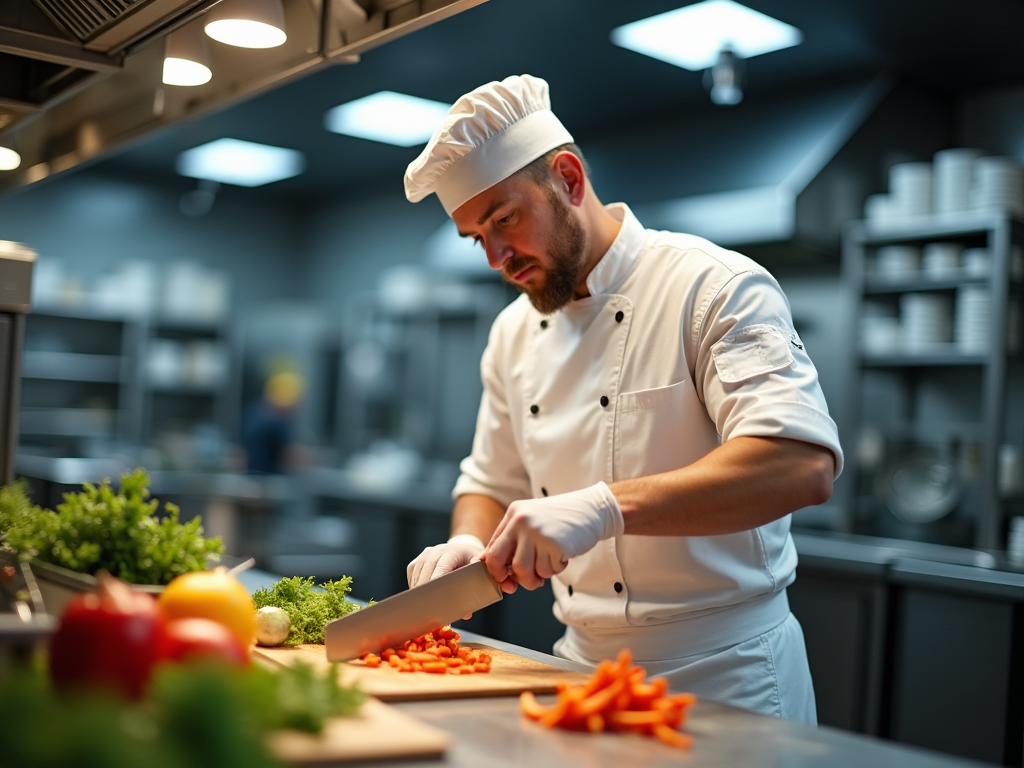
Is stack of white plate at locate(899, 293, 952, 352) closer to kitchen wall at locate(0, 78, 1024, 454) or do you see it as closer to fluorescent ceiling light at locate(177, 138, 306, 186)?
kitchen wall at locate(0, 78, 1024, 454)

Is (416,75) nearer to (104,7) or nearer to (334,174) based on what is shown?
(334,174)

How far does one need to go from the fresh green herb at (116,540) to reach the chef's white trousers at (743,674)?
2.64 ft

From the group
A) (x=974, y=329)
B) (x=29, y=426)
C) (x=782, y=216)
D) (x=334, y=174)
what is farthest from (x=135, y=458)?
(x=974, y=329)

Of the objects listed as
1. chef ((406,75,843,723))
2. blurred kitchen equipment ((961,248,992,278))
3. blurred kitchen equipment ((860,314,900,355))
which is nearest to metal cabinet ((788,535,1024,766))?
blurred kitchen equipment ((860,314,900,355))

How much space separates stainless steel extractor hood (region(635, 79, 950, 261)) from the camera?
13.5 ft

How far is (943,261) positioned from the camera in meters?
3.87

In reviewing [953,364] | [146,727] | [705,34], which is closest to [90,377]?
[705,34]

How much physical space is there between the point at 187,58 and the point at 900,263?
298 cm

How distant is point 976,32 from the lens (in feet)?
12.6

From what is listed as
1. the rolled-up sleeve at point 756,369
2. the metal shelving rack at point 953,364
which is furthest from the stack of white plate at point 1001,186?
the rolled-up sleeve at point 756,369

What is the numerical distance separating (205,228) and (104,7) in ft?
22.0

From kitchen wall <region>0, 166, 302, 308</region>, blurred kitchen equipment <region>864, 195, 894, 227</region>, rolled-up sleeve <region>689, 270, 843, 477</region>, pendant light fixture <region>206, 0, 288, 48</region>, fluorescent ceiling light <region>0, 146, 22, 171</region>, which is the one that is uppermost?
kitchen wall <region>0, 166, 302, 308</region>

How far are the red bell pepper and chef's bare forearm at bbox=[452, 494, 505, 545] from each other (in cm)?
112

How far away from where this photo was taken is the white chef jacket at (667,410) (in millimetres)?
1641
